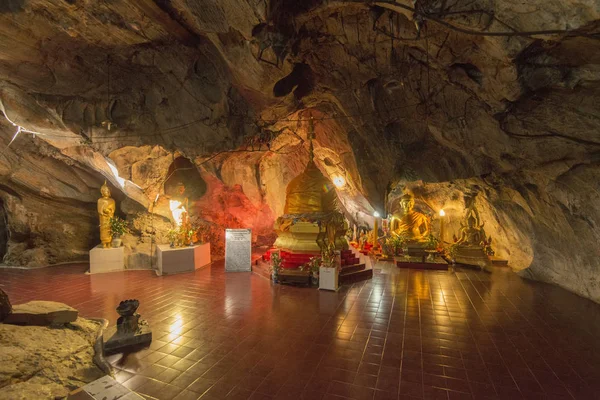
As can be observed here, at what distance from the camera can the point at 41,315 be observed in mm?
5145

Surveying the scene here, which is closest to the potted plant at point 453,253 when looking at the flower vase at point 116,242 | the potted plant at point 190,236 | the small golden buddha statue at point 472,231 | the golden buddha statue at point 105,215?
the small golden buddha statue at point 472,231

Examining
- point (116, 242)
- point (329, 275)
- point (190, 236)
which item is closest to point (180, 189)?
point (190, 236)

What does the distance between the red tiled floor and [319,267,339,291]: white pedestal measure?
1.07ft

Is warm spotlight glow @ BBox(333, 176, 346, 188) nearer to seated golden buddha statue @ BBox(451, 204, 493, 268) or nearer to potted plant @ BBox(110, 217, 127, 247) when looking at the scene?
seated golden buddha statue @ BBox(451, 204, 493, 268)

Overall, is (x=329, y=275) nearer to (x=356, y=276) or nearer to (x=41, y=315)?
(x=356, y=276)

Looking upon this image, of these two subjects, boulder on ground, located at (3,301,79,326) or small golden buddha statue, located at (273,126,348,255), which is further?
small golden buddha statue, located at (273,126,348,255)

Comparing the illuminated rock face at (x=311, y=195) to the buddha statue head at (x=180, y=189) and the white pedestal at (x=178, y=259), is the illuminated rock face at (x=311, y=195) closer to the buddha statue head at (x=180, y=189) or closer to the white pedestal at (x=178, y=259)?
the white pedestal at (x=178, y=259)

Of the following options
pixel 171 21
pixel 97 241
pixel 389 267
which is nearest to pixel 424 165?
pixel 389 267

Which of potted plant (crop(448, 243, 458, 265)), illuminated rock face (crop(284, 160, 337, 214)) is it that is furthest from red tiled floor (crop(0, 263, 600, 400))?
illuminated rock face (crop(284, 160, 337, 214))

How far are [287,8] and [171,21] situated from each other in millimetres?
3282

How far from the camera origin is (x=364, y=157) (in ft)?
38.8

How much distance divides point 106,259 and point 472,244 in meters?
12.9

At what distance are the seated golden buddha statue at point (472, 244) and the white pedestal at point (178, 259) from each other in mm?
9228

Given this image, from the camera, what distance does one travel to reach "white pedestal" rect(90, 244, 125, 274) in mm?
10445
